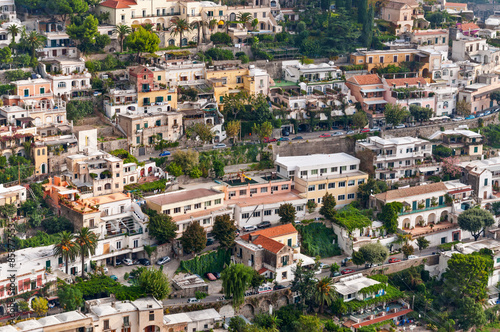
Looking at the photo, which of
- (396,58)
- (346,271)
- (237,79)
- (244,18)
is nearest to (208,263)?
Answer: (346,271)

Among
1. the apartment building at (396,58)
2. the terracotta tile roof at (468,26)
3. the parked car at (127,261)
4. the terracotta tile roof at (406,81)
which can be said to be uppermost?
the terracotta tile roof at (468,26)

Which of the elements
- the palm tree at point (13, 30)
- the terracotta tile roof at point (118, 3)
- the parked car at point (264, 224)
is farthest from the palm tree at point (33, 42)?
the parked car at point (264, 224)

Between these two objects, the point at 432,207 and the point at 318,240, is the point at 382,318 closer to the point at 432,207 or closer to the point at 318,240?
the point at 318,240

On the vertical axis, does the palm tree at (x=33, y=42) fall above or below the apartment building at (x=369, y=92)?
above

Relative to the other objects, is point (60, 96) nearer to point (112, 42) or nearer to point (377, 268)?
point (112, 42)

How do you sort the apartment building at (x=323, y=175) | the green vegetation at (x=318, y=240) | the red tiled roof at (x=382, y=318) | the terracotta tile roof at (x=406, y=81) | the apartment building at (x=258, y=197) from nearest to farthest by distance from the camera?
the red tiled roof at (x=382, y=318) → the green vegetation at (x=318, y=240) → the apartment building at (x=258, y=197) → the apartment building at (x=323, y=175) → the terracotta tile roof at (x=406, y=81)

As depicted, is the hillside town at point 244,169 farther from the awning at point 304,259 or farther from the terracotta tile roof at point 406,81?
the awning at point 304,259

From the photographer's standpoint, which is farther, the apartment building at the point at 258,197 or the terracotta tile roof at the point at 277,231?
the apartment building at the point at 258,197
